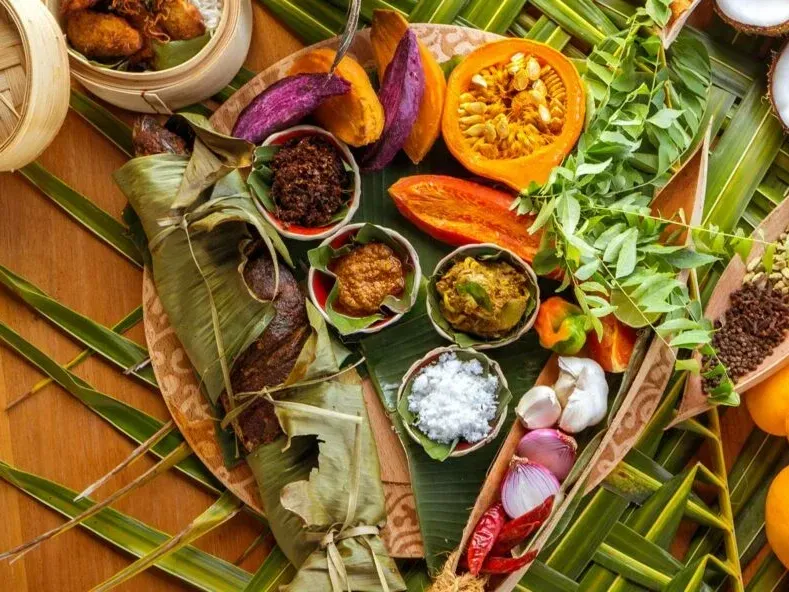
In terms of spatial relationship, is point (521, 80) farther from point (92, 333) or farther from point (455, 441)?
point (92, 333)

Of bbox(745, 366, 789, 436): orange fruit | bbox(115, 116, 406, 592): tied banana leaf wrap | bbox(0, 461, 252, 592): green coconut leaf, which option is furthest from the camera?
bbox(0, 461, 252, 592): green coconut leaf

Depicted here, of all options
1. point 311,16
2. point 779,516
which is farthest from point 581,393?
point 311,16

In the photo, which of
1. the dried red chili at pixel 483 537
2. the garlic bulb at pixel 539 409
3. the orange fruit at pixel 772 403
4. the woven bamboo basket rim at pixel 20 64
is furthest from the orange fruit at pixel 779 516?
the woven bamboo basket rim at pixel 20 64

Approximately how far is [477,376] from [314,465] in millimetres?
552

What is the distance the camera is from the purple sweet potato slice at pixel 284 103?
228cm

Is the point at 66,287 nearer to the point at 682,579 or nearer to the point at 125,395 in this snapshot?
the point at 125,395

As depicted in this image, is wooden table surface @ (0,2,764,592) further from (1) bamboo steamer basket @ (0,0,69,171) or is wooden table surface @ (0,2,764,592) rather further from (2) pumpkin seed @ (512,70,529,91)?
(2) pumpkin seed @ (512,70,529,91)

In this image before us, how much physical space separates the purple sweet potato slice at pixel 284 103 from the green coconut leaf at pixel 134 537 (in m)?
1.26

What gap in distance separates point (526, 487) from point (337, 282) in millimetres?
794

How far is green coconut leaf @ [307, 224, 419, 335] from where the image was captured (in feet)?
7.59

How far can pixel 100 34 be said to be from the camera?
2.33 meters

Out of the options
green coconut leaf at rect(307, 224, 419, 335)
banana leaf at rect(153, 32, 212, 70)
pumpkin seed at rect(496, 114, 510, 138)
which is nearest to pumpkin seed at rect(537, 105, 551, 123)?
pumpkin seed at rect(496, 114, 510, 138)

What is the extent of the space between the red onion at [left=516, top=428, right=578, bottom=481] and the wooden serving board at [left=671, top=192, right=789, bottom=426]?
16.5 inches

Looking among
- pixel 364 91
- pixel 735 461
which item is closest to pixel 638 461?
pixel 735 461
